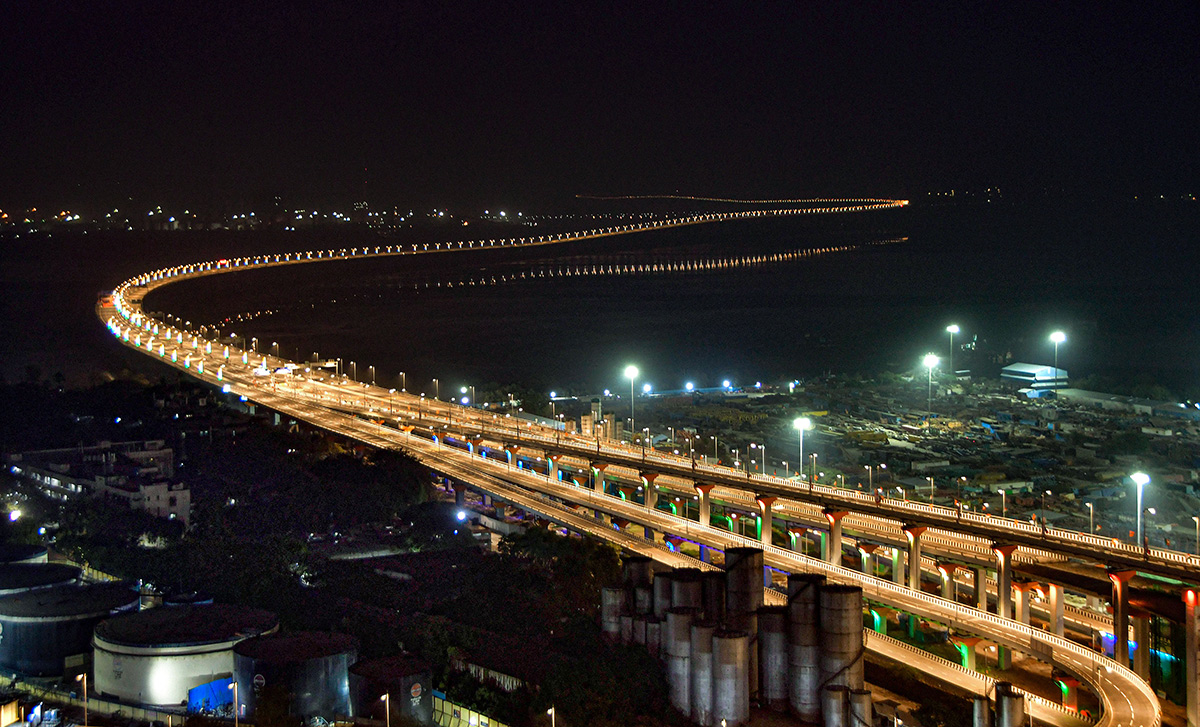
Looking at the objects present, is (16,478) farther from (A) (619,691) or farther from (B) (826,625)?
(B) (826,625)

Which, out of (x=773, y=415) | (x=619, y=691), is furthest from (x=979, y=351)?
(x=619, y=691)

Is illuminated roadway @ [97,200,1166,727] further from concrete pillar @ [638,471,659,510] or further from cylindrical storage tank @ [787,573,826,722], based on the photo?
cylindrical storage tank @ [787,573,826,722]

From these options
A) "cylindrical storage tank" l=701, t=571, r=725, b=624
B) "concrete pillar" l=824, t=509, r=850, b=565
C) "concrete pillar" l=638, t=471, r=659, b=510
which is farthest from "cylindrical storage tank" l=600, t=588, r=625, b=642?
"concrete pillar" l=638, t=471, r=659, b=510

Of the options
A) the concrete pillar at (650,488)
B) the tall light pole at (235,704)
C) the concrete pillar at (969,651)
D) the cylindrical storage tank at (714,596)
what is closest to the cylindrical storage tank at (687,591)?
the cylindrical storage tank at (714,596)

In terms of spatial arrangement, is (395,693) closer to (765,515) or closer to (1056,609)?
(765,515)

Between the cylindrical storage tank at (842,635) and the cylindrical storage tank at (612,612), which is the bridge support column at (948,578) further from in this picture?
the cylindrical storage tank at (612,612)

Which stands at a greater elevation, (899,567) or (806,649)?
(899,567)

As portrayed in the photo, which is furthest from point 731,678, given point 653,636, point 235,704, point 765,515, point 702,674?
point 765,515
